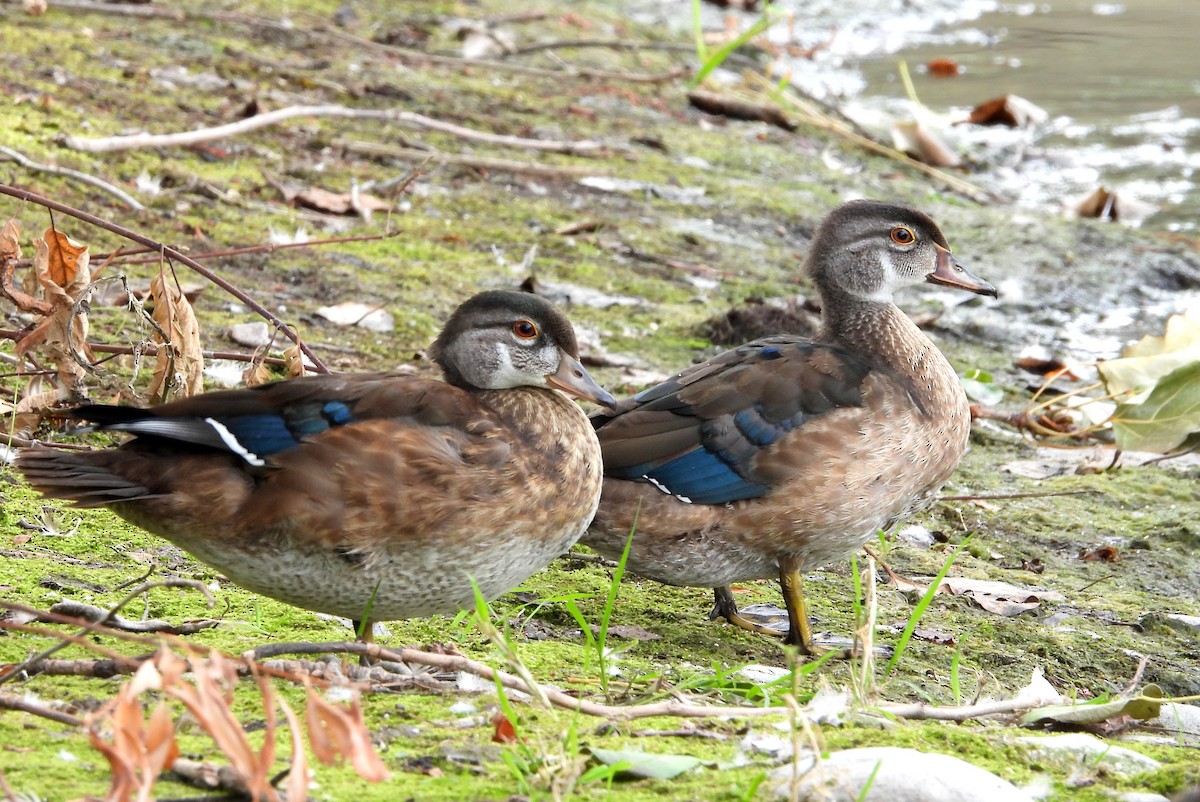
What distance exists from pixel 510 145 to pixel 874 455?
4142 millimetres

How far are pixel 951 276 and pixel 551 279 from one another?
6.72ft

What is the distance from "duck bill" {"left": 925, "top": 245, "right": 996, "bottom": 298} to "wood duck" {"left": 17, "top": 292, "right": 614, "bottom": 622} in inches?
83.3

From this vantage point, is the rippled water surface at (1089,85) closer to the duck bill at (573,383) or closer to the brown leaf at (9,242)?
the duck bill at (573,383)

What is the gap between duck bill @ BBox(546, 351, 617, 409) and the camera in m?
3.64

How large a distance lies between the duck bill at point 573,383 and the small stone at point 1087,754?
1.32m

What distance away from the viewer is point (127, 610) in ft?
10.7

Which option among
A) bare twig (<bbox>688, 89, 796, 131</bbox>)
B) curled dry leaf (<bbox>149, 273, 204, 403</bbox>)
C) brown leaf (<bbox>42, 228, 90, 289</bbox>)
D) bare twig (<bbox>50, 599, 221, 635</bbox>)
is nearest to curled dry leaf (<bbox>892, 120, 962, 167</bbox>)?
bare twig (<bbox>688, 89, 796, 131</bbox>)

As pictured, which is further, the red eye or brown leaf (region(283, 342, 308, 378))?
brown leaf (region(283, 342, 308, 378))

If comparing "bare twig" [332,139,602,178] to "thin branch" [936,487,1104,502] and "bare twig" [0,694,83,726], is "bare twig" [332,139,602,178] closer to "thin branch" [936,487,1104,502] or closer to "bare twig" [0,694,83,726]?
"thin branch" [936,487,1104,502]

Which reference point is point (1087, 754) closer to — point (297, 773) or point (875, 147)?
point (297, 773)

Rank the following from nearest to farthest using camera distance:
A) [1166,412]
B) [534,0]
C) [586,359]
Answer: [1166,412]
[586,359]
[534,0]

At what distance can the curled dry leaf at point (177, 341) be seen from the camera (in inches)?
147

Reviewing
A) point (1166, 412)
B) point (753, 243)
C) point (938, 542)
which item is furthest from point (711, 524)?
point (753, 243)

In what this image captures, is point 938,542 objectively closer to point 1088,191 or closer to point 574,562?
point 574,562
